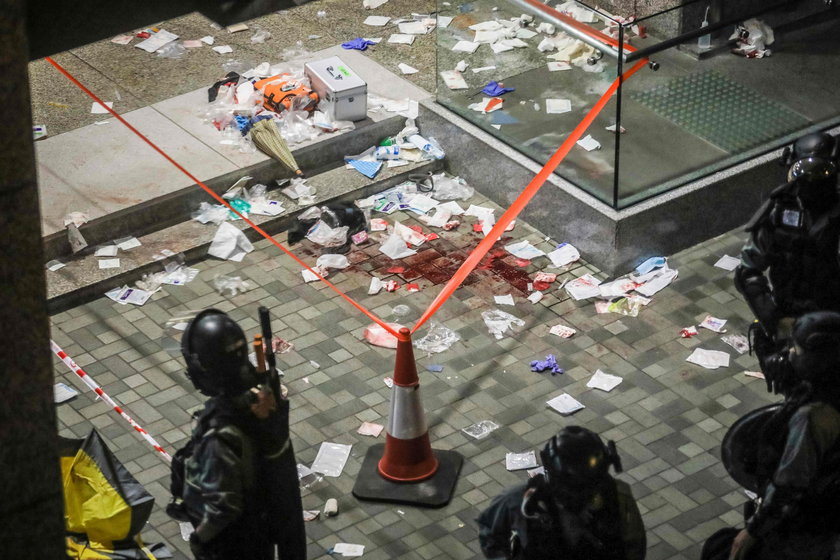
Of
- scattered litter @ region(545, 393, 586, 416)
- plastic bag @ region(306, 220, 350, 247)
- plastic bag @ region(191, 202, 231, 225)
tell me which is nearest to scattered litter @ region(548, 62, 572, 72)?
plastic bag @ region(306, 220, 350, 247)

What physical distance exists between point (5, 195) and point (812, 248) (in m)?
5.00

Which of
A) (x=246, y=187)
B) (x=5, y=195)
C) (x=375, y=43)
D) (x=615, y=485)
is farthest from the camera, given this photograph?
(x=375, y=43)

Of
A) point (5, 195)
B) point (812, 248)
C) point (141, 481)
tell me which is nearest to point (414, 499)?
point (141, 481)

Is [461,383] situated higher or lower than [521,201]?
lower

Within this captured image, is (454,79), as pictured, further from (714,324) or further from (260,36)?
(714,324)

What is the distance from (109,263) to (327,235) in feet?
5.03

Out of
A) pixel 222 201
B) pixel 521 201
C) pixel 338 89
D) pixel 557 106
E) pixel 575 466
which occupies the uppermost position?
pixel 575 466

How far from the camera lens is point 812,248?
286 inches

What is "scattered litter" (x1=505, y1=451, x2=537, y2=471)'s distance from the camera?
768 cm

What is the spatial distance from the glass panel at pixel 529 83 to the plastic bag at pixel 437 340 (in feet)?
4.85

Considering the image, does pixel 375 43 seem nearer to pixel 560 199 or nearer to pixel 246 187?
pixel 246 187

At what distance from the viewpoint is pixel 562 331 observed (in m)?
8.83

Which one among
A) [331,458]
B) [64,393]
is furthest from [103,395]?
[331,458]

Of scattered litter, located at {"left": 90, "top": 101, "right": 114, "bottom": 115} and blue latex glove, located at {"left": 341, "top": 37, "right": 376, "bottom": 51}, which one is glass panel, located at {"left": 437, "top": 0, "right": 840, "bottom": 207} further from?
scattered litter, located at {"left": 90, "top": 101, "right": 114, "bottom": 115}
